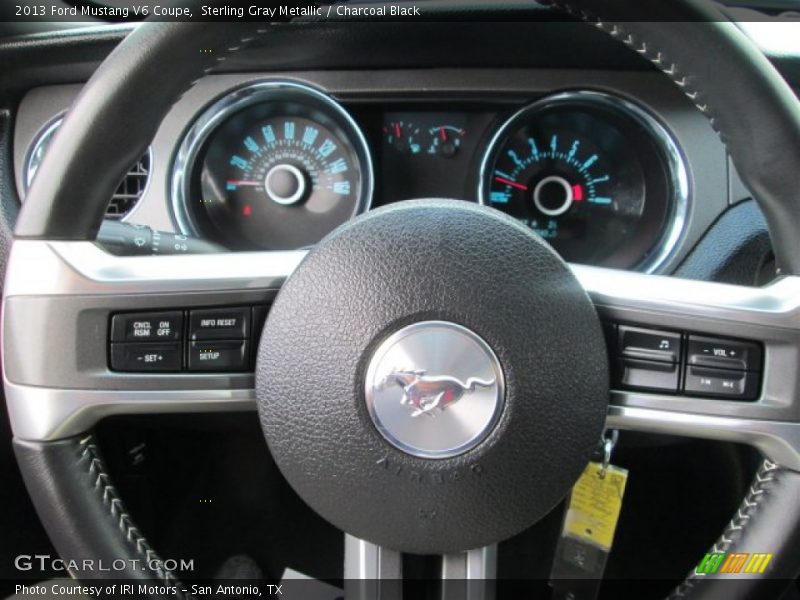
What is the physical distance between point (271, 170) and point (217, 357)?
81 cm

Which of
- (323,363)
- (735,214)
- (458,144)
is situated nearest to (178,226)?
(458,144)

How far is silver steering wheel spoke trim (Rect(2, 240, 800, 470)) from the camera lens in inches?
32.8

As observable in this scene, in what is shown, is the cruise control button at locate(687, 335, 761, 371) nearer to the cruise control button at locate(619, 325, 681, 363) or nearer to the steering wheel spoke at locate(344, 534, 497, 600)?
the cruise control button at locate(619, 325, 681, 363)

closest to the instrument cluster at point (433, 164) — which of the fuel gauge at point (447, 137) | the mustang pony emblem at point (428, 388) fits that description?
the fuel gauge at point (447, 137)

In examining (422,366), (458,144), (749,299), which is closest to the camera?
(422,366)

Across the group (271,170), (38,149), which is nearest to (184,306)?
(271,170)

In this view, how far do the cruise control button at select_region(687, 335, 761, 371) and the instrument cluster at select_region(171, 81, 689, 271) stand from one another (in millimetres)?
638

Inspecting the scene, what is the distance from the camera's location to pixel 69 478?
0.85 m

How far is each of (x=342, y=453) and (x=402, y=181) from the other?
2.97ft

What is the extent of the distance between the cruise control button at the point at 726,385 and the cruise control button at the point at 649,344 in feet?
0.11

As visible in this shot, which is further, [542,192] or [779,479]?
[542,192]

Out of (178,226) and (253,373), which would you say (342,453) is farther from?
(178,226)

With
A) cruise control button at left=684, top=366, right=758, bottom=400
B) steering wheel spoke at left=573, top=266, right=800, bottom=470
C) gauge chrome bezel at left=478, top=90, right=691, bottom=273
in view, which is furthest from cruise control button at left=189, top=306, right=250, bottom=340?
gauge chrome bezel at left=478, top=90, right=691, bottom=273

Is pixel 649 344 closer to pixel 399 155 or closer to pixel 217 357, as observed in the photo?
pixel 217 357
